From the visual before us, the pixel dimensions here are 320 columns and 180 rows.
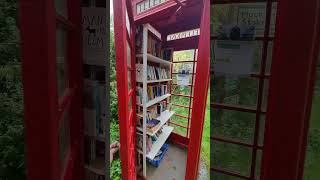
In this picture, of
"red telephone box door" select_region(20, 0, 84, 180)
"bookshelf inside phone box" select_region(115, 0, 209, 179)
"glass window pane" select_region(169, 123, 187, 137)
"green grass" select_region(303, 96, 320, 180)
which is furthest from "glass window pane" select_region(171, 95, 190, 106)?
"red telephone box door" select_region(20, 0, 84, 180)

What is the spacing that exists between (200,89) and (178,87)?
8.66ft

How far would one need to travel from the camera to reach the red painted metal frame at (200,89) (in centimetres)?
163

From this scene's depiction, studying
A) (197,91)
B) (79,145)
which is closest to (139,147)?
(197,91)

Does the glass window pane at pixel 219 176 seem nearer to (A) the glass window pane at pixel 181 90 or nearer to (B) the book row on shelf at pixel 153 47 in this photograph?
(B) the book row on shelf at pixel 153 47

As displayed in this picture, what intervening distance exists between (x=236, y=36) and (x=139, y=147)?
85.1 inches

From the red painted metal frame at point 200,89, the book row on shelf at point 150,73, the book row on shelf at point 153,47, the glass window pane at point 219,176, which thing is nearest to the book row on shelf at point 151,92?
the book row on shelf at point 150,73

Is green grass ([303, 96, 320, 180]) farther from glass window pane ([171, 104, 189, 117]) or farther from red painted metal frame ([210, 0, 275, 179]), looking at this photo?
glass window pane ([171, 104, 189, 117])

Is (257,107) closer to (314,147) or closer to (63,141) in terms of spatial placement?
(314,147)

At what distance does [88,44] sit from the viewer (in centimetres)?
114

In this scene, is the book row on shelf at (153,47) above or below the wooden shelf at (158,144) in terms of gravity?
above

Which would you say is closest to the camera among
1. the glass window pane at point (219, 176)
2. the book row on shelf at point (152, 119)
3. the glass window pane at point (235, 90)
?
the glass window pane at point (235, 90)

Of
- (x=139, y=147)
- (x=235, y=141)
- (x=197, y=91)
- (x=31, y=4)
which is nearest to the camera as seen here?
(x=31, y=4)

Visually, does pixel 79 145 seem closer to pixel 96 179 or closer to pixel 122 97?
pixel 96 179

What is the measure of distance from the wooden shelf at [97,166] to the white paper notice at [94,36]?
0.67 m
